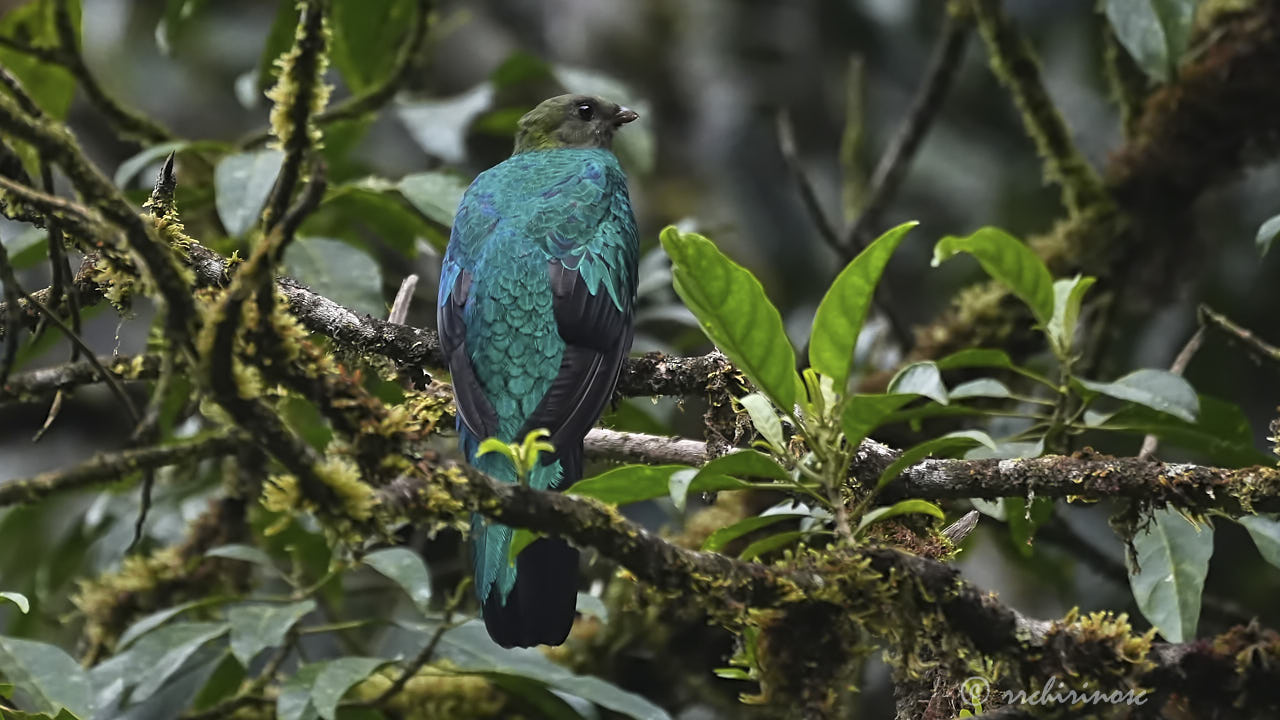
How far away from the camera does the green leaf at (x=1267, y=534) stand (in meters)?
2.53

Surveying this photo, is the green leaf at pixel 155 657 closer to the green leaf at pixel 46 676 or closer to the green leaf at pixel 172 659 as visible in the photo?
the green leaf at pixel 172 659

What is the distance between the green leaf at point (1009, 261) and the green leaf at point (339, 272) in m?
1.66

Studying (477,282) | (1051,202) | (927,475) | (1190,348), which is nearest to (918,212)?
(1051,202)

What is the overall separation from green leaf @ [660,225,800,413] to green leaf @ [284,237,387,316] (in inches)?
63.3

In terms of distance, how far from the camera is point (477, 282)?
3.20m

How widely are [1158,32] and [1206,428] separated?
1269 mm

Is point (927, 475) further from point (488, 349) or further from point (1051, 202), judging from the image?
point (1051, 202)

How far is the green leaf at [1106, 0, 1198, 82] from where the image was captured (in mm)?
3643

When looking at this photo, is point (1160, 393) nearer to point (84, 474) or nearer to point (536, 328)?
point (536, 328)

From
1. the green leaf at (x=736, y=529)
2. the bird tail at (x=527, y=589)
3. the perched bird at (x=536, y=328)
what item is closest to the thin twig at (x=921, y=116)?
the perched bird at (x=536, y=328)

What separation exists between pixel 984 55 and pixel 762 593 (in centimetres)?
579

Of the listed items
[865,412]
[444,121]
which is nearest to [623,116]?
[444,121]

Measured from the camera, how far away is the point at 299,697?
2.92 m

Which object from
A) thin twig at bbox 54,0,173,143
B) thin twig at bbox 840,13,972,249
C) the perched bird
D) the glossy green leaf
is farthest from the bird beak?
thin twig at bbox 54,0,173,143
